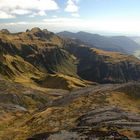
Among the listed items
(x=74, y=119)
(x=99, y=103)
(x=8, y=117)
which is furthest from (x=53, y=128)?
(x=8, y=117)

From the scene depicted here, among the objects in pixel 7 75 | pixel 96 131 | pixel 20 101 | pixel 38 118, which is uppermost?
pixel 96 131

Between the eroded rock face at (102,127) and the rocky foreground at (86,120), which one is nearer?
the eroded rock face at (102,127)

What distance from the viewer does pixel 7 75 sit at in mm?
195250

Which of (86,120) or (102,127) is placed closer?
(102,127)

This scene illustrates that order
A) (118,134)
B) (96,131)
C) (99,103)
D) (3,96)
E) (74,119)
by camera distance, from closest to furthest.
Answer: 1. (118,134)
2. (96,131)
3. (74,119)
4. (99,103)
5. (3,96)

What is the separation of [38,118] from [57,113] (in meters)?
3.54

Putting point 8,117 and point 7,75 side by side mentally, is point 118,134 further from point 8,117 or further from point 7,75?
point 7,75

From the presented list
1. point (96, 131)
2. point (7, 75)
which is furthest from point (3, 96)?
point (7, 75)

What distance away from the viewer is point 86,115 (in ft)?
154

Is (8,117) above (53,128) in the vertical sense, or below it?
below

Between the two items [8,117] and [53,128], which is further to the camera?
[8,117]

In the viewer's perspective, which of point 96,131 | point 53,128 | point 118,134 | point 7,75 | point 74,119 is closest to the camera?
point 118,134

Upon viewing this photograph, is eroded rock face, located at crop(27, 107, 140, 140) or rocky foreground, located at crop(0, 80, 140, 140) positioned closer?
eroded rock face, located at crop(27, 107, 140, 140)

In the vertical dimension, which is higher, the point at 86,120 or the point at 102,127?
the point at 102,127
